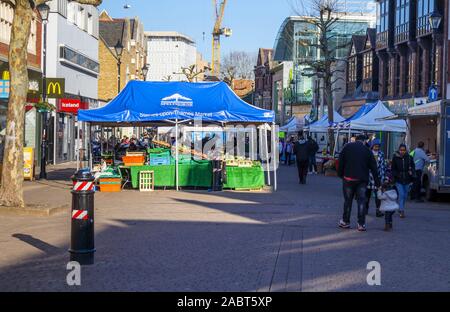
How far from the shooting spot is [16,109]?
1582 centimetres

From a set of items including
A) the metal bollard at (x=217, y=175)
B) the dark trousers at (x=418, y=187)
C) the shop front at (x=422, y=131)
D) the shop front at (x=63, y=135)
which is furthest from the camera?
the shop front at (x=63, y=135)

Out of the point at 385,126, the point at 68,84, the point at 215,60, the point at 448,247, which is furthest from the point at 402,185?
the point at 215,60

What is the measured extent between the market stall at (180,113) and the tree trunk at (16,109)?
6.95 meters

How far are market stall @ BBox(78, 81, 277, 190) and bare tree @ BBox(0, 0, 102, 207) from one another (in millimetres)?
6952

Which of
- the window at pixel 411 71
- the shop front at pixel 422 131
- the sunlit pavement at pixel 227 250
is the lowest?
the sunlit pavement at pixel 227 250

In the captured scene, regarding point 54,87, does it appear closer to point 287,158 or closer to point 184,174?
point 184,174

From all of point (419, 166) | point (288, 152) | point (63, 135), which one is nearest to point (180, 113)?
point (419, 166)

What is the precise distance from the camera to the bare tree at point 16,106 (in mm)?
15516

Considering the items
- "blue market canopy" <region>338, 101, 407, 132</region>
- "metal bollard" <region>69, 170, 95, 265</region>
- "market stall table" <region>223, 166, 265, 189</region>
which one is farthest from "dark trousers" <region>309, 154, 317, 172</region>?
"metal bollard" <region>69, 170, 95, 265</region>

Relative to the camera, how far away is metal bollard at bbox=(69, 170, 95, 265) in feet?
31.9

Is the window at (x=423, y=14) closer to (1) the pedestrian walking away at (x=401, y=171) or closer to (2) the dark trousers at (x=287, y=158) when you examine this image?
(2) the dark trousers at (x=287, y=158)

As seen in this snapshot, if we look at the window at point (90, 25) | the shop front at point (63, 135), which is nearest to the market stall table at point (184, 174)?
the shop front at point (63, 135)

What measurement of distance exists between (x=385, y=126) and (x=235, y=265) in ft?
80.0

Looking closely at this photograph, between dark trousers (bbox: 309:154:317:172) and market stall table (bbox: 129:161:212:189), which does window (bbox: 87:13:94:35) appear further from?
market stall table (bbox: 129:161:212:189)
